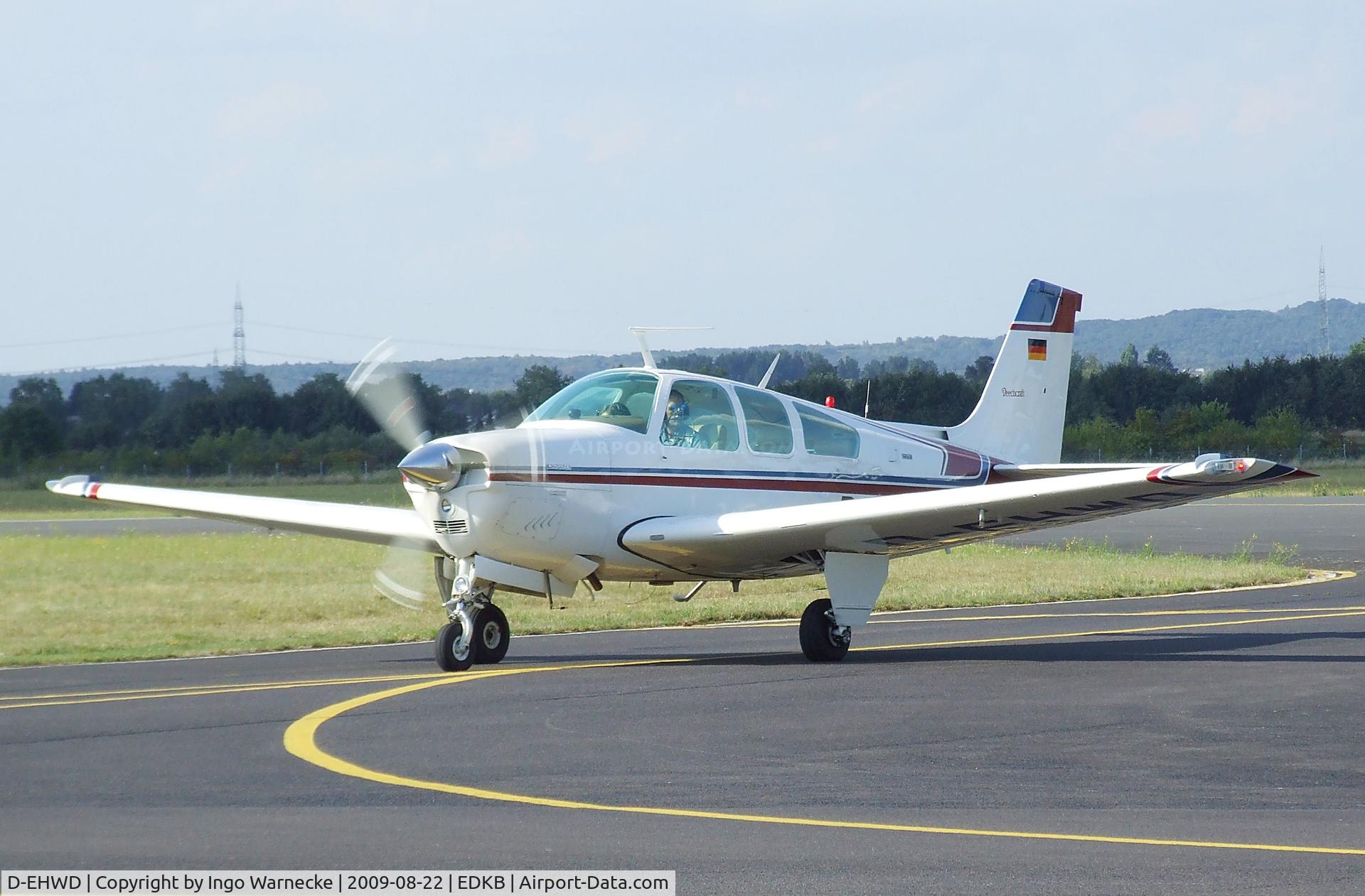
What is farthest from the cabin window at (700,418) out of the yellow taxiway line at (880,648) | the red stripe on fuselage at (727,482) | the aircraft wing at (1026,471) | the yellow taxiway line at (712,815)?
the yellow taxiway line at (712,815)

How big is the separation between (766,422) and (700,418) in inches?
30.2

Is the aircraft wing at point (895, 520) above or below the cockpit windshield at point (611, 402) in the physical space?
below

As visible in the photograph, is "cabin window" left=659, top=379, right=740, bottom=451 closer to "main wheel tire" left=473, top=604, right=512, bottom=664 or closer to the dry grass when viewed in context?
"main wheel tire" left=473, top=604, right=512, bottom=664

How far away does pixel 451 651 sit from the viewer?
1305 cm

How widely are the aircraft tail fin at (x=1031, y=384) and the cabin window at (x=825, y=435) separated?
120 inches

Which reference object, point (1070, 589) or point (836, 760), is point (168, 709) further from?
point (1070, 589)

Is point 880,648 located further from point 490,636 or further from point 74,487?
point 74,487

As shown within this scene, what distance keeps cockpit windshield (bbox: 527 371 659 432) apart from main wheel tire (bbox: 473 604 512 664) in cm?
184

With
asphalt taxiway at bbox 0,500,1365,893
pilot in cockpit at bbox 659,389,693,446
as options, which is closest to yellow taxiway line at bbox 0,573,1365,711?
asphalt taxiway at bbox 0,500,1365,893

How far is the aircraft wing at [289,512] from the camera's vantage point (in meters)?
14.3

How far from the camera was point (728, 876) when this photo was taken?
5.82 meters

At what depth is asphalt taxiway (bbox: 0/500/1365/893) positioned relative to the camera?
6133 millimetres

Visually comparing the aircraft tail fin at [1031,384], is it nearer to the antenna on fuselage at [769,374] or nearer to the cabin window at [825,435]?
the cabin window at [825,435]

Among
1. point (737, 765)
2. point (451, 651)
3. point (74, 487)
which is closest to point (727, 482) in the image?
point (451, 651)
